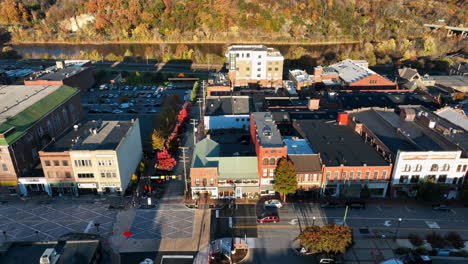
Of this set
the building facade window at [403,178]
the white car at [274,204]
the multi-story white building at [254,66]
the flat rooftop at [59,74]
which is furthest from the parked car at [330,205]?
the flat rooftop at [59,74]

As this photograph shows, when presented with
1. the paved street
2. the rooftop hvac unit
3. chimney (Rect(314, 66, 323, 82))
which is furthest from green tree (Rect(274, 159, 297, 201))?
chimney (Rect(314, 66, 323, 82))

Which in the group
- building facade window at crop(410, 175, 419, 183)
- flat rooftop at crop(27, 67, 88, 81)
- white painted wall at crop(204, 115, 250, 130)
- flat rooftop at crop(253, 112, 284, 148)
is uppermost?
flat rooftop at crop(27, 67, 88, 81)

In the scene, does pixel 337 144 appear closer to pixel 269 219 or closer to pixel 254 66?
pixel 269 219

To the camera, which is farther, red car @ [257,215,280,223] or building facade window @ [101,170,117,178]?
building facade window @ [101,170,117,178]

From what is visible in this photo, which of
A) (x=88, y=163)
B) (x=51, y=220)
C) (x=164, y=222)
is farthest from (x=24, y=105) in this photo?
(x=164, y=222)

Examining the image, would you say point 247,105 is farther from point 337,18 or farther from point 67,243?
point 337,18

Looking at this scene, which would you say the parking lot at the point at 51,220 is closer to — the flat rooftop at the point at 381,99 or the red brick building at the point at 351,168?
the red brick building at the point at 351,168

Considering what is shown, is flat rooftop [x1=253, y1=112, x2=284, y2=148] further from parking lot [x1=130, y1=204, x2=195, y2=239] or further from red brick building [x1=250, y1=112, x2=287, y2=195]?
parking lot [x1=130, y1=204, x2=195, y2=239]
